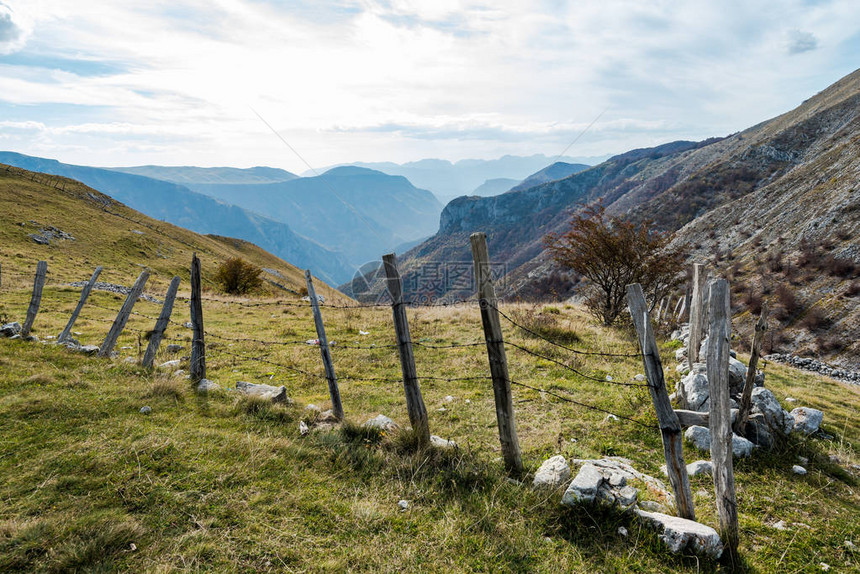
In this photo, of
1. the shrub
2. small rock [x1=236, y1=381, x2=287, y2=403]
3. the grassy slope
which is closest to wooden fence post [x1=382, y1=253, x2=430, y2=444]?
the grassy slope

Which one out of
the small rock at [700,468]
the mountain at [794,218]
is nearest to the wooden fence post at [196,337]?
the small rock at [700,468]

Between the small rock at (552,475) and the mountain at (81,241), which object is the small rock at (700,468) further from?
the mountain at (81,241)

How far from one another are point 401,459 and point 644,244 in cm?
1397

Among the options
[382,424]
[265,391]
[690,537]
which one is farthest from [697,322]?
[265,391]

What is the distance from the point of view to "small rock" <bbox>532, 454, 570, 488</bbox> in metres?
4.65

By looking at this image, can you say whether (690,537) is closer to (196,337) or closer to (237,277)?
(196,337)

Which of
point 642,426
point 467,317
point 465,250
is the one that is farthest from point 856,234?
point 465,250

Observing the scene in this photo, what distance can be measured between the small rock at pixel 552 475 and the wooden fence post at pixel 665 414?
1156mm

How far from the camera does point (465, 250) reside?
170250 millimetres

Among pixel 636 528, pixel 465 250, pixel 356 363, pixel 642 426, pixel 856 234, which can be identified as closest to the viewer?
pixel 636 528

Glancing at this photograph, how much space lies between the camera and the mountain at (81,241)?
30.2m

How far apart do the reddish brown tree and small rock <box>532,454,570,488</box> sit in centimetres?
1208

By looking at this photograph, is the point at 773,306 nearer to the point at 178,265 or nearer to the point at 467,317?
the point at 467,317

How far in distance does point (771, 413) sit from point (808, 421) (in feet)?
3.31
